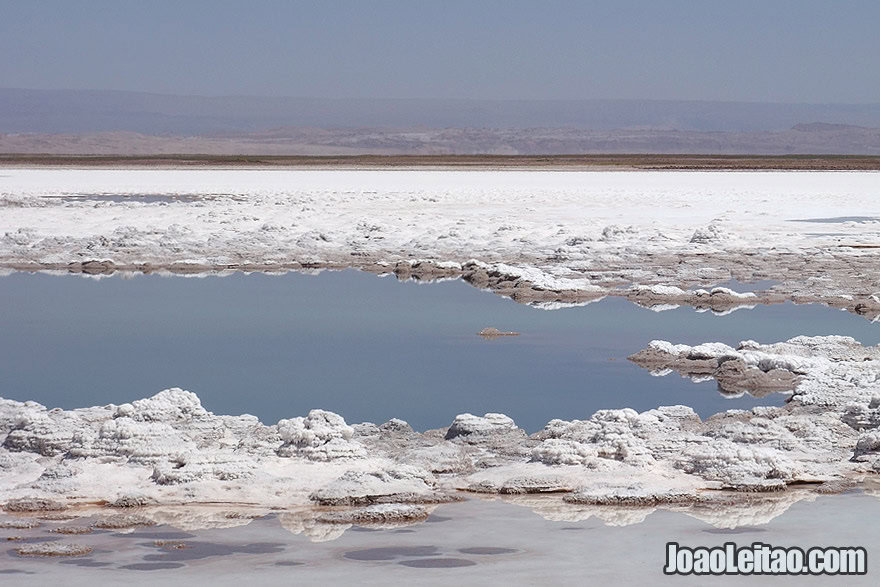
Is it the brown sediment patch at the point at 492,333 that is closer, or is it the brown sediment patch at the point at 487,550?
the brown sediment patch at the point at 487,550

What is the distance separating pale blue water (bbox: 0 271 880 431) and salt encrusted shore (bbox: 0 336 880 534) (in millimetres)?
509

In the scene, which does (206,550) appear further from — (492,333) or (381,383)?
(492,333)

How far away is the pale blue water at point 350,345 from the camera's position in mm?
7898

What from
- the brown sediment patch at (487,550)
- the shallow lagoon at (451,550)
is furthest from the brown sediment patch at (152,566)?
the brown sediment patch at (487,550)

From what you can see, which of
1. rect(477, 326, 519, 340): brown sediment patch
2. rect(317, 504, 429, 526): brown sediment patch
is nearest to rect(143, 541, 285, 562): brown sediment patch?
rect(317, 504, 429, 526): brown sediment patch

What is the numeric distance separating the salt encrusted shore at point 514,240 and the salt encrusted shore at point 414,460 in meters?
4.81

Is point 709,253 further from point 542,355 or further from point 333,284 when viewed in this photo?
point 542,355

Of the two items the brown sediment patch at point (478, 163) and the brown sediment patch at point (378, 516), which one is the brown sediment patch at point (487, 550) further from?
the brown sediment patch at point (478, 163)

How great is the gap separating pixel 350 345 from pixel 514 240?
6.89 m

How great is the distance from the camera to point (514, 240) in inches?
661

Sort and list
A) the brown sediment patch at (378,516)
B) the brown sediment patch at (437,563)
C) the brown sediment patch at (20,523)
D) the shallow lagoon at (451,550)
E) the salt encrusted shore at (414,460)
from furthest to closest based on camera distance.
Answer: the salt encrusted shore at (414,460) < the brown sediment patch at (378,516) < the brown sediment patch at (20,523) < the brown sediment patch at (437,563) < the shallow lagoon at (451,550)

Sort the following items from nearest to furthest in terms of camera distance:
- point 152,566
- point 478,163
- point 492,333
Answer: point 152,566 < point 492,333 < point 478,163

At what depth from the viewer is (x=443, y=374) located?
874 cm

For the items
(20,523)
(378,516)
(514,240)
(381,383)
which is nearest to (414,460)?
(378,516)
